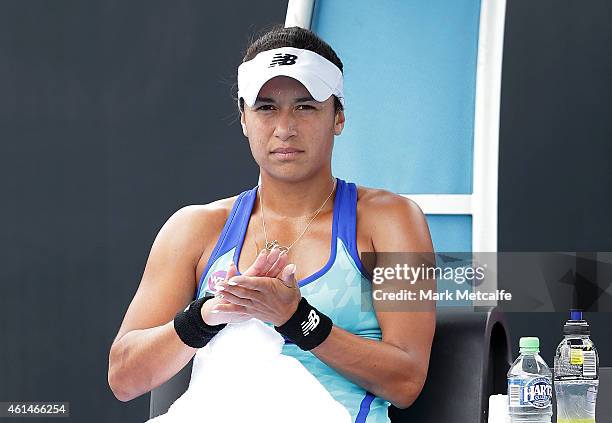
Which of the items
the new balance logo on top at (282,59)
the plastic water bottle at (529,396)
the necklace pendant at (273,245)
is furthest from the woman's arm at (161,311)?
the plastic water bottle at (529,396)

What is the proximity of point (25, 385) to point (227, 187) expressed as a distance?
1.20 metres

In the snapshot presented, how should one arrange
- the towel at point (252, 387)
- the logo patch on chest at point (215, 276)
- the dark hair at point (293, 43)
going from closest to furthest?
the towel at point (252, 387), the logo patch on chest at point (215, 276), the dark hair at point (293, 43)

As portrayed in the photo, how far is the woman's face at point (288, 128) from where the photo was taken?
2.13 metres

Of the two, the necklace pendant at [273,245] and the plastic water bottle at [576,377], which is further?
the necklace pendant at [273,245]

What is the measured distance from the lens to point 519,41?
3805mm

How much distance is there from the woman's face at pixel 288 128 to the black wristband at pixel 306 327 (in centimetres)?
38

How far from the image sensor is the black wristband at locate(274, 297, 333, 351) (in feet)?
6.10

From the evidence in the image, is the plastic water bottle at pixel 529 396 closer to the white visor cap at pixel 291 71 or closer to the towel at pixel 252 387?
the towel at pixel 252 387

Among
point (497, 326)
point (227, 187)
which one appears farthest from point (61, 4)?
point (497, 326)

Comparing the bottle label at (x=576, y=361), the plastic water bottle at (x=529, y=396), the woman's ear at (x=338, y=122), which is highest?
the woman's ear at (x=338, y=122)

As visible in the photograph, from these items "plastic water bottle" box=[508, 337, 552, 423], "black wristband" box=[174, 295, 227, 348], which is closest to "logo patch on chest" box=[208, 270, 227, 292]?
"black wristband" box=[174, 295, 227, 348]

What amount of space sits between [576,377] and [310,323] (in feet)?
1.72

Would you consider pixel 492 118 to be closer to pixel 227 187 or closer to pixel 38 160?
pixel 227 187

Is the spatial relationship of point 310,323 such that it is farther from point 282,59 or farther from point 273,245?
point 282,59
